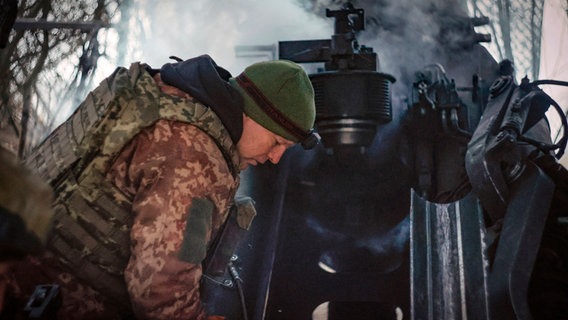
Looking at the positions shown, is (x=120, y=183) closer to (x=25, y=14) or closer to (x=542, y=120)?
(x=542, y=120)

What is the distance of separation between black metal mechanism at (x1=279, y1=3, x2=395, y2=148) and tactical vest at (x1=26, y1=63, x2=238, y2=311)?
86.5 inches

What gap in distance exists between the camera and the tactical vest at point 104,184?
2168 millimetres

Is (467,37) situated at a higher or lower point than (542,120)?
higher

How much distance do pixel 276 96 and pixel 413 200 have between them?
1.96m

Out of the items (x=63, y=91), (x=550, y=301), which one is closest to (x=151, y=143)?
(x=550, y=301)

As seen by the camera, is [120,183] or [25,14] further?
[25,14]

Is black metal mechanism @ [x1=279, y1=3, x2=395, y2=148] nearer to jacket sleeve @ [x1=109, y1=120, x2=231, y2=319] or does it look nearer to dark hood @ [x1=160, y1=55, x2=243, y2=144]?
dark hood @ [x1=160, y1=55, x2=243, y2=144]

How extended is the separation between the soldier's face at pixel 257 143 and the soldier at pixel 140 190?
109 mm

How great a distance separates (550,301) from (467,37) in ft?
9.14

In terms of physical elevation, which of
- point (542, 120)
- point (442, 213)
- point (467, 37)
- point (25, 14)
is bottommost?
point (442, 213)

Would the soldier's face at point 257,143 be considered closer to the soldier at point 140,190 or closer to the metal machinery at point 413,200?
the soldier at point 140,190

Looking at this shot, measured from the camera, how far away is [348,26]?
179 inches

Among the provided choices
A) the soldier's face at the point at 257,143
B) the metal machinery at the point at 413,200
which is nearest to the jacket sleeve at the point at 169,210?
the soldier's face at the point at 257,143

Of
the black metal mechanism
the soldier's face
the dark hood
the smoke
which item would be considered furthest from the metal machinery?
the dark hood
